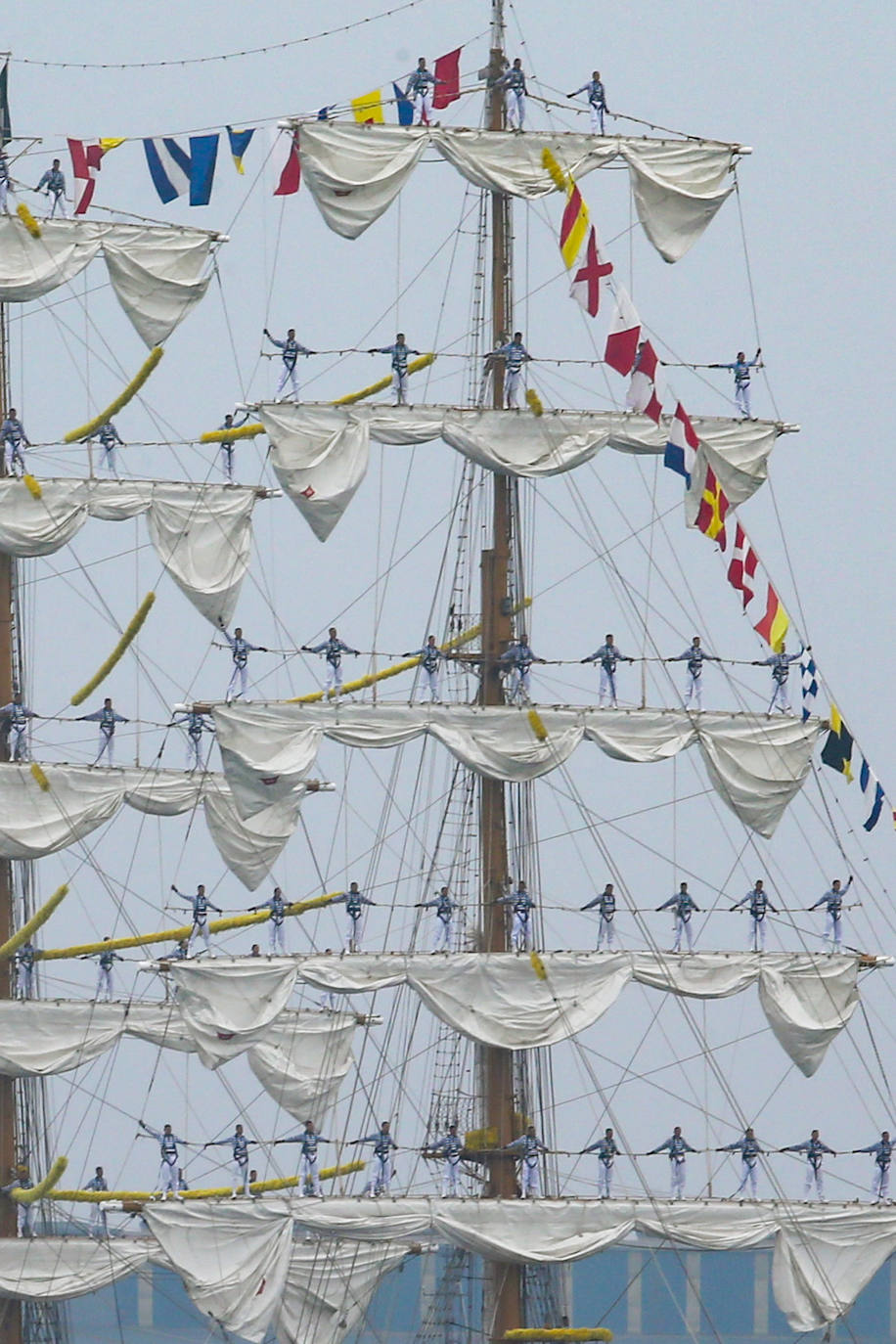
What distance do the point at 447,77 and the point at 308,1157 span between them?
1360 centimetres

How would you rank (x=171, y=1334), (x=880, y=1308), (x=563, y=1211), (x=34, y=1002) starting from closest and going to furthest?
(x=563, y=1211), (x=34, y=1002), (x=171, y=1334), (x=880, y=1308)

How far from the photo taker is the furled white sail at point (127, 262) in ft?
154

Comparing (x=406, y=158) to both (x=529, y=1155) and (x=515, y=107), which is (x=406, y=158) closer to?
(x=515, y=107)

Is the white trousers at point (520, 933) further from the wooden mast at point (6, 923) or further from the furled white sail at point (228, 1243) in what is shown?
the wooden mast at point (6, 923)

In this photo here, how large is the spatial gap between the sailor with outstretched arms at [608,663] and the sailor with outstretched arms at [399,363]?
396 centimetres

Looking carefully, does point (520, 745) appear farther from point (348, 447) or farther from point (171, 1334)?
point (171, 1334)

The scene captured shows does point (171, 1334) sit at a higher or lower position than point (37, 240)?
lower

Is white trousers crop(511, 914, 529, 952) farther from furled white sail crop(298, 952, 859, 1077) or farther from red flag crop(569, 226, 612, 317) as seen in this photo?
red flag crop(569, 226, 612, 317)

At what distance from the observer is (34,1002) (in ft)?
153

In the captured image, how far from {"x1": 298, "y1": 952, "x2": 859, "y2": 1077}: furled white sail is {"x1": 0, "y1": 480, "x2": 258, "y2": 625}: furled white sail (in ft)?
19.7

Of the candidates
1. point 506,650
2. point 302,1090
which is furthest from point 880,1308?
point 506,650

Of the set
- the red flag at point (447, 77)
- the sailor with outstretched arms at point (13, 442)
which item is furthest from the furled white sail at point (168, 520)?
the red flag at point (447, 77)


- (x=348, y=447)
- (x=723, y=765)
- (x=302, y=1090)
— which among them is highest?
(x=348, y=447)

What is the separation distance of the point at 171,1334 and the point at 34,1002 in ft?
44.2
